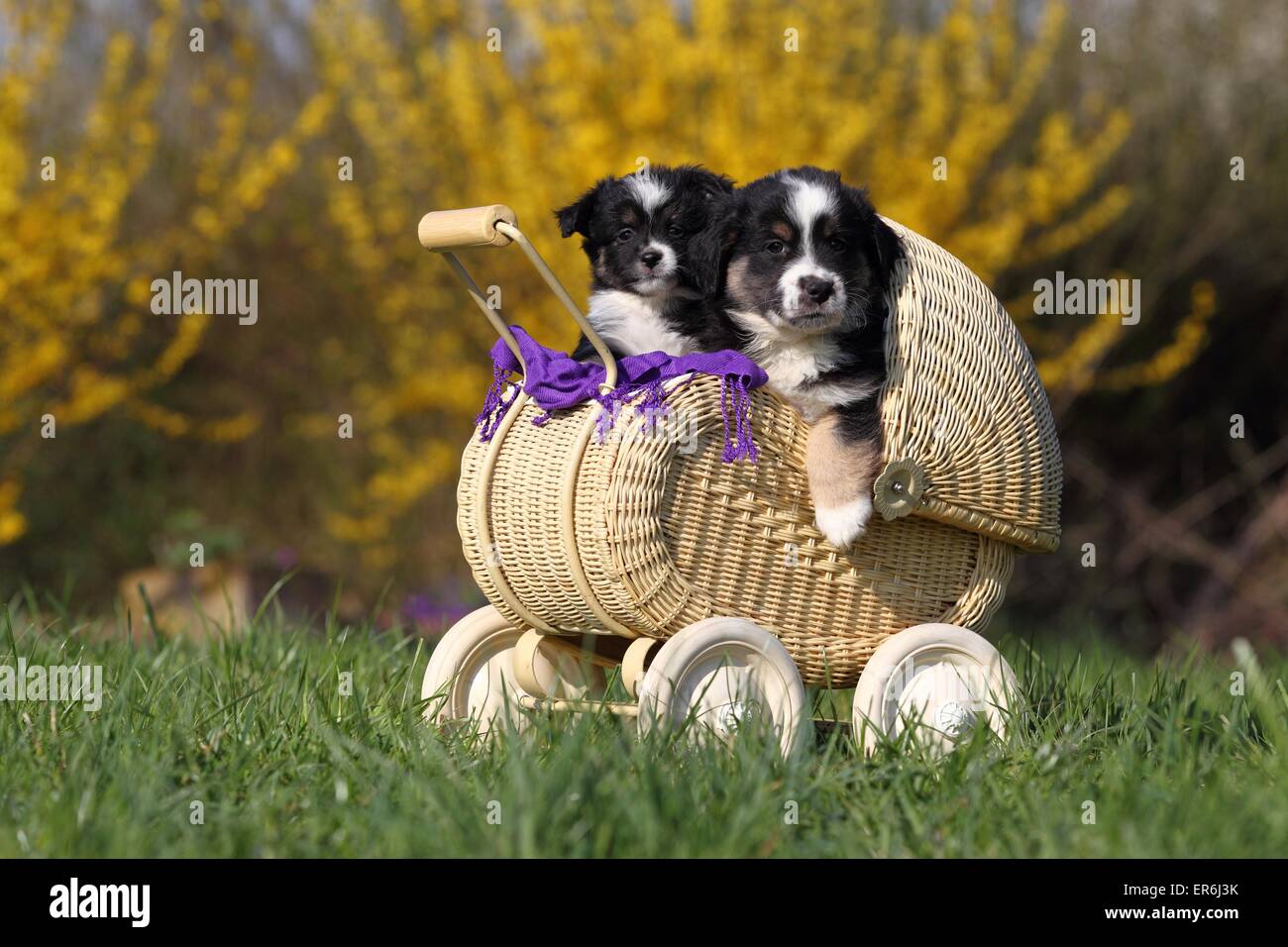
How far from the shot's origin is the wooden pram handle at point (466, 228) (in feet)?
11.4

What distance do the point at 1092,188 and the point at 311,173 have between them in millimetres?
4930

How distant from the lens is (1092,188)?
912 cm

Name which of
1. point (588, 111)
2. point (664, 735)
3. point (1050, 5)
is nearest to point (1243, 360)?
point (1050, 5)

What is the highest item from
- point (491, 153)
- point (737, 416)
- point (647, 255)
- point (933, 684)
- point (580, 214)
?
point (491, 153)

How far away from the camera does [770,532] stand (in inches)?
144

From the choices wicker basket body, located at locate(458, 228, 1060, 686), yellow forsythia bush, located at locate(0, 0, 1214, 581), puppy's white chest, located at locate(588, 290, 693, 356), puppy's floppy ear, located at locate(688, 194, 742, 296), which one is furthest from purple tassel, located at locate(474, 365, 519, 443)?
yellow forsythia bush, located at locate(0, 0, 1214, 581)

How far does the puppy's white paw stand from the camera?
3.59 meters

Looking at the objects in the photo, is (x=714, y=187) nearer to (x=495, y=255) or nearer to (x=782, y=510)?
(x=782, y=510)

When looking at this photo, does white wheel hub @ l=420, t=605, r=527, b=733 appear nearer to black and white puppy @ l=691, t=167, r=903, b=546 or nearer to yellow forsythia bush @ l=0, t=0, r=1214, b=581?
black and white puppy @ l=691, t=167, r=903, b=546

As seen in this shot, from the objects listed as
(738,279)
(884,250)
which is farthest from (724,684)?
(884,250)

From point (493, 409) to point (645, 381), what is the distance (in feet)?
1.74
